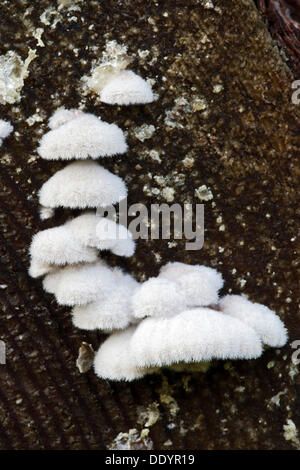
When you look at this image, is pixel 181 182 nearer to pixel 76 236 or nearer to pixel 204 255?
pixel 204 255

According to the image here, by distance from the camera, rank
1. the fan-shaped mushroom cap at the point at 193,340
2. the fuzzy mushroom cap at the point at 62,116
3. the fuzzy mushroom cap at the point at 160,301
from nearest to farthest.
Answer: the fan-shaped mushroom cap at the point at 193,340 → the fuzzy mushroom cap at the point at 160,301 → the fuzzy mushroom cap at the point at 62,116

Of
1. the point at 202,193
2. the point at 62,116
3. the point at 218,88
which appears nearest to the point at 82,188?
the point at 62,116

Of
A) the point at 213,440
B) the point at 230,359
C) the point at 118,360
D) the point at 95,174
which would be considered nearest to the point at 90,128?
the point at 95,174

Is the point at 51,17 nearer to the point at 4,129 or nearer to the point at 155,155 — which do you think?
the point at 4,129

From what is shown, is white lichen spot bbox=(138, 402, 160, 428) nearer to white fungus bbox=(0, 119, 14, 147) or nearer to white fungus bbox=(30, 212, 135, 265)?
white fungus bbox=(30, 212, 135, 265)

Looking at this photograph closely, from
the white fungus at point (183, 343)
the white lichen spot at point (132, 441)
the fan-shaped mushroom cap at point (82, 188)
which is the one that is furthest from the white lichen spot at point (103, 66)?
the white lichen spot at point (132, 441)

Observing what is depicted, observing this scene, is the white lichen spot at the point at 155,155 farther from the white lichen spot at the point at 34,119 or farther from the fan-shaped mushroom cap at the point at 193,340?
the fan-shaped mushroom cap at the point at 193,340
